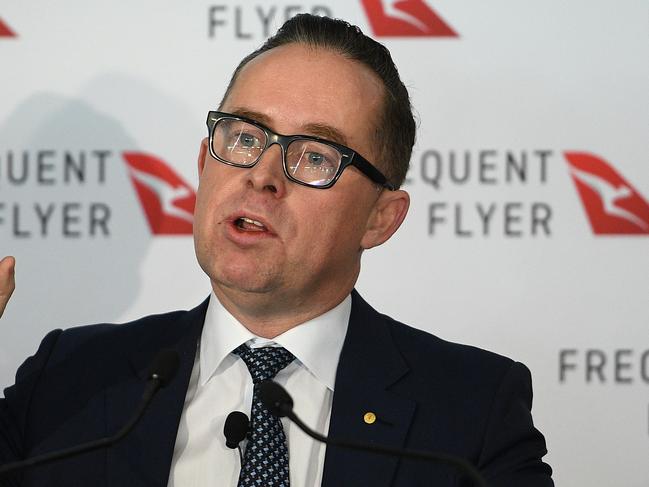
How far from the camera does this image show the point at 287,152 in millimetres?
2189

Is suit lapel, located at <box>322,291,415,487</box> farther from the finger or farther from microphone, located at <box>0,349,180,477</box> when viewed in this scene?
the finger

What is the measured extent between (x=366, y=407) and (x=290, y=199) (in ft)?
1.52

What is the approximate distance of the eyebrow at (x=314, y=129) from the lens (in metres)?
2.23

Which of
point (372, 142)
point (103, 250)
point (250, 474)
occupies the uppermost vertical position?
point (372, 142)

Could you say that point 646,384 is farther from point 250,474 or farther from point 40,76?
point 40,76

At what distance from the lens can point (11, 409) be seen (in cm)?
236

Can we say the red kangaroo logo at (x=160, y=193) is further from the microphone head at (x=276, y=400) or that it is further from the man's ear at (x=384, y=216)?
the microphone head at (x=276, y=400)

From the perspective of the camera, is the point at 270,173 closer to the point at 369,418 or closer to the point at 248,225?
the point at 248,225

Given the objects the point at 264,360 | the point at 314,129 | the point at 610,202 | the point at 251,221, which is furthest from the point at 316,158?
the point at 610,202

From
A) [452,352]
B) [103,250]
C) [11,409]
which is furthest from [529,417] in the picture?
[103,250]

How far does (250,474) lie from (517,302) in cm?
111

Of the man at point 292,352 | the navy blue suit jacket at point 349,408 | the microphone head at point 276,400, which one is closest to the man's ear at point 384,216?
the man at point 292,352

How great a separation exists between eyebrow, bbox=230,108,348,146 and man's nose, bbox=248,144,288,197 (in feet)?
0.24

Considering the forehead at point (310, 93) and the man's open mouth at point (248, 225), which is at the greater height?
the forehead at point (310, 93)
